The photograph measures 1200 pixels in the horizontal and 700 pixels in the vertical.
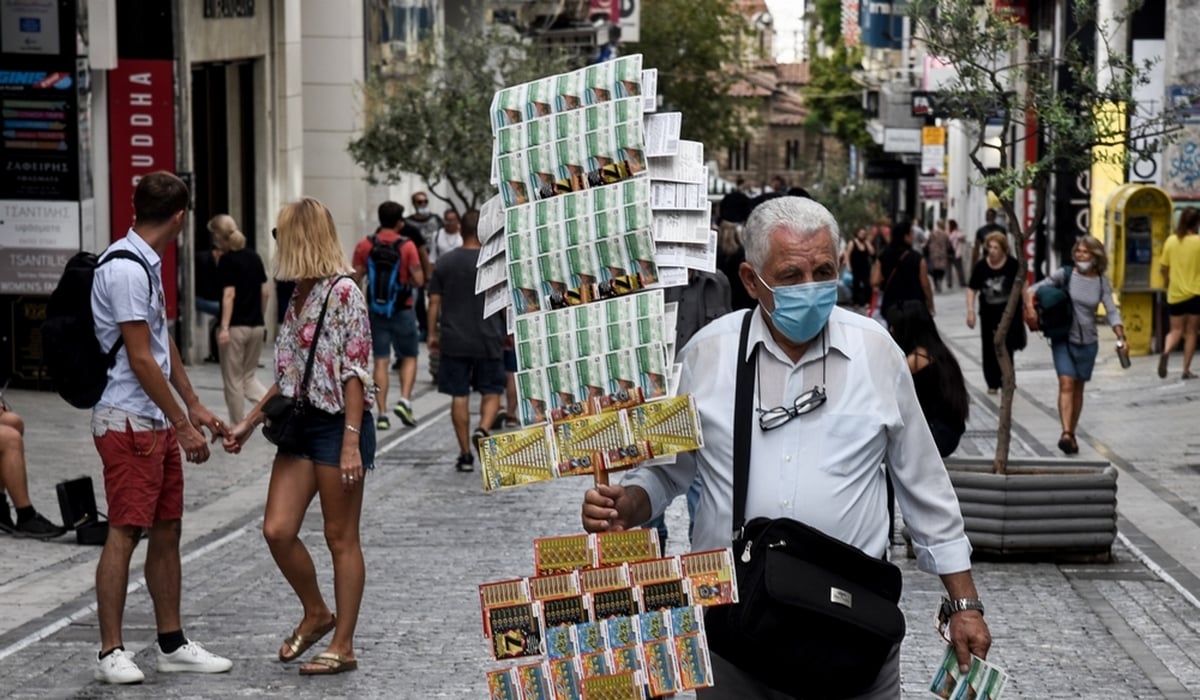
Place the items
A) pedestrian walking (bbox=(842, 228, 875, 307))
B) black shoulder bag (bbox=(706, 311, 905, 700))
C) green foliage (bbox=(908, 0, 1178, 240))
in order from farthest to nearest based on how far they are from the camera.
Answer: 1. pedestrian walking (bbox=(842, 228, 875, 307))
2. green foliage (bbox=(908, 0, 1178, 240))
3. black shoulder bag (bbox=(706, 311, 905, 700))

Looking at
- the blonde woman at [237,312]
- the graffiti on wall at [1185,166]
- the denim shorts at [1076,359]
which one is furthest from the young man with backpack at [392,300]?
the graffiti on wall at [1185,166]

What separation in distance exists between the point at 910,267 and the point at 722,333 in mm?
16850

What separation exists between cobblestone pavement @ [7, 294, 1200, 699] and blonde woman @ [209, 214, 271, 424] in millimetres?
1111

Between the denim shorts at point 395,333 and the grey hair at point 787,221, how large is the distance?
523 inches

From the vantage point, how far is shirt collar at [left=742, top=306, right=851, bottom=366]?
15.1ft

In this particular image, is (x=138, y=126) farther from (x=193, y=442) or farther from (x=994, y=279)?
(x=193, y=442)

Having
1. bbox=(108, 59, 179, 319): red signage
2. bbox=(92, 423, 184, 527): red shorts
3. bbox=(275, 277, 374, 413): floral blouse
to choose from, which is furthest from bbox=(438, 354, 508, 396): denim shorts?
bbox=(108, 59, 179, 319): red signage

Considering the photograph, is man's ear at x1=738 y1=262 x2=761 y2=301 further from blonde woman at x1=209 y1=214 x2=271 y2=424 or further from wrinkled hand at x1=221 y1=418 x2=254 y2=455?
blonde woman at x1=209 y1=214 x2=271 y2=424

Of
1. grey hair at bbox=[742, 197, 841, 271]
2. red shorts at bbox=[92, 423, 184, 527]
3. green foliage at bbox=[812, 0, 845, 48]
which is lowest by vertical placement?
red shorts at bbox=[92, 423, 184, 527]

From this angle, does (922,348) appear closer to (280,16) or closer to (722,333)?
(722,333)

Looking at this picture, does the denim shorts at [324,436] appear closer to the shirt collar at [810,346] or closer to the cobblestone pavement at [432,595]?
the cobblestone pavement at [432,595]

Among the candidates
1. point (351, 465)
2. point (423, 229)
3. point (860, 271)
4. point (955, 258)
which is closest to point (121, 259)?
point (351, 465)

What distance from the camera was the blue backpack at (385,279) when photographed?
17.5 meters

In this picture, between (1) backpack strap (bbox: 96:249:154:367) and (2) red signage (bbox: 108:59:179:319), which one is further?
(2) red signage (bbox: 108:59:179:319)
